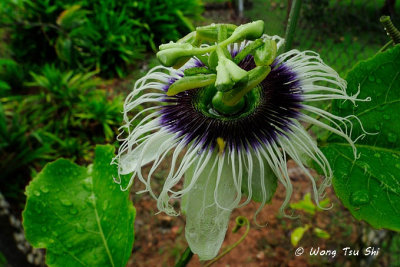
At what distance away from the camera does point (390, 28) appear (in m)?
0.49

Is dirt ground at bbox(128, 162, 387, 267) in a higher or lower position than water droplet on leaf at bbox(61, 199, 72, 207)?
lower

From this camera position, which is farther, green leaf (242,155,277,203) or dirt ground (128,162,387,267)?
dirt ground (128,162,387,267)

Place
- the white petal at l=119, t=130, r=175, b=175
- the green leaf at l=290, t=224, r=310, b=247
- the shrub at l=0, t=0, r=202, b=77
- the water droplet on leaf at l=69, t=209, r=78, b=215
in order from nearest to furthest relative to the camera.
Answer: the white petal at l=119, t=130, r=175, b=175, the water droplet on leaf at l=69, t=209, r=78, b=215, the green leaf at l=290, t=224, r=310, b=247, the shrub at l=0, t=0, r=202, b=77

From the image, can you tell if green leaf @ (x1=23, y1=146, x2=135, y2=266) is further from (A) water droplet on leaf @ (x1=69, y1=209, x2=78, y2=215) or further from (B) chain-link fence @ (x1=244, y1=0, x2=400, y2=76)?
(B) chain-link fence @ (x1=244, y1=0, x2=400, y2=76)

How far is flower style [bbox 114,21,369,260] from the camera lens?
0.49 meters

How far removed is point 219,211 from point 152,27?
372 centimetres

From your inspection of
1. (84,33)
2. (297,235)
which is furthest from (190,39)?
(84,33)

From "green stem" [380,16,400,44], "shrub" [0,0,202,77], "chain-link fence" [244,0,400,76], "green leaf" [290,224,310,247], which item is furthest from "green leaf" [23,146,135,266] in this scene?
"shrub" [0,0,202,77]

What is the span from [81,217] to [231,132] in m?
0.34

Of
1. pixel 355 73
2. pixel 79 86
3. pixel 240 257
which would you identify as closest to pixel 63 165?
pixel 355 73

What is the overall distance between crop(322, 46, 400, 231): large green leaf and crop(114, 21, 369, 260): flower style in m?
0.02

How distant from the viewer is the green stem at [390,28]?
0.48 metres

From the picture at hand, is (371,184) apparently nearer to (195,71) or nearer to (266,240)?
(195,71)

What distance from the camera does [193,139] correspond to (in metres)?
0.59
